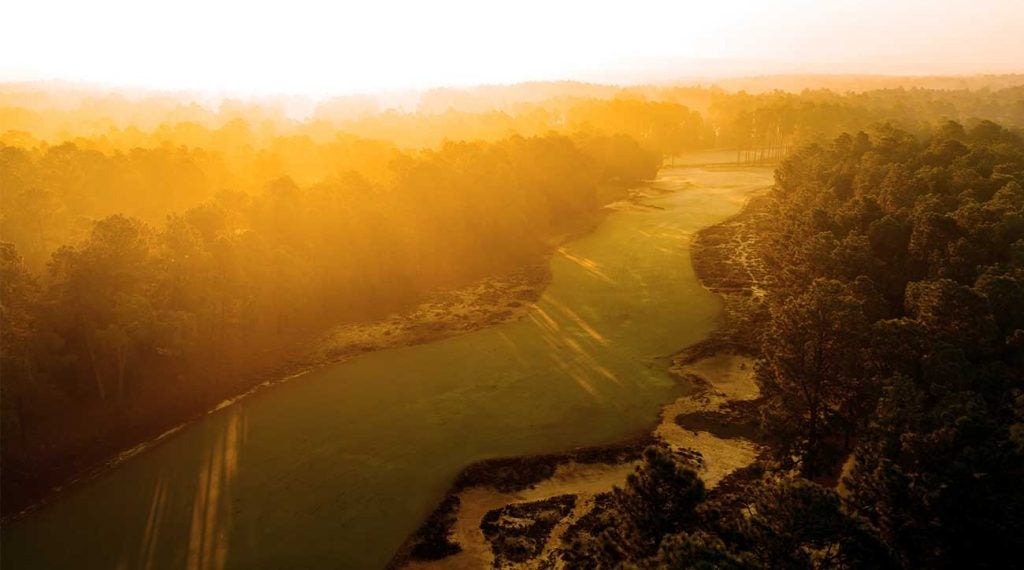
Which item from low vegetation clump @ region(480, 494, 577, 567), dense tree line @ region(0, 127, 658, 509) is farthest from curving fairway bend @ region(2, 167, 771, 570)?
dense tree line @ region(0, 127, 658, 509)

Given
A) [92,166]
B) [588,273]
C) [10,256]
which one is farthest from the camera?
[588,273]

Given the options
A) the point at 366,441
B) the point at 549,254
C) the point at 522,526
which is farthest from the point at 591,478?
the point at 549,254

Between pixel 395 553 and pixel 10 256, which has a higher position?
pixel 10 256

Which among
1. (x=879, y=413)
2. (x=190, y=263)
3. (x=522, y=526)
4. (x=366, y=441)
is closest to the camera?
(x=879, y=413)

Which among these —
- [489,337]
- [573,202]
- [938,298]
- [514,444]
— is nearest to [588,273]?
[489,337]

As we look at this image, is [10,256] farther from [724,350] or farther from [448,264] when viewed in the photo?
[724,350]

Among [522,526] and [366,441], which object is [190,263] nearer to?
[366,441]
